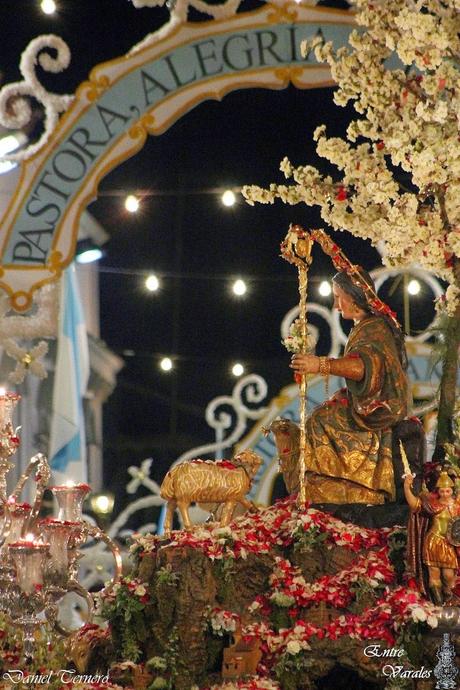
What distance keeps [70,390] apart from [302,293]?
11.0ft

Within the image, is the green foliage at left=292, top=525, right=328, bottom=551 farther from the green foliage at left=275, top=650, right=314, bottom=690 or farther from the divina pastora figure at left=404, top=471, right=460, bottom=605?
the green foliage at left=275, top=650, right=314, bottom=690

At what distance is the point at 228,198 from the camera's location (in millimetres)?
11961

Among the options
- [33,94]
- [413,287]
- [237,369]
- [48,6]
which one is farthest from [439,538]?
→ [48,6]

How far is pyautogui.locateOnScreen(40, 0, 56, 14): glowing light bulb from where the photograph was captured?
12.0 m

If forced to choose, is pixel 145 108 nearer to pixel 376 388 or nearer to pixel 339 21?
pixel 339 21

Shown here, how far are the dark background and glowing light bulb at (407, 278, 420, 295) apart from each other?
143 mm

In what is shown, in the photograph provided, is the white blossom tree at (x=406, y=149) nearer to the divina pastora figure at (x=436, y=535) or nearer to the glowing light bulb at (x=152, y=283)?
the divina pastora figure at (x=436, y=535)

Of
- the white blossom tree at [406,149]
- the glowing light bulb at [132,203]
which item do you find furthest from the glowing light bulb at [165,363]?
the white blossom tree at [406,149]

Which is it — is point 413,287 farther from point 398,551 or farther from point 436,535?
point 436,535

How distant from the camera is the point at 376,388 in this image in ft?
30.2

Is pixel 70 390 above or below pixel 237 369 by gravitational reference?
below

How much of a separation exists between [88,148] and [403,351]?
12.6 feet

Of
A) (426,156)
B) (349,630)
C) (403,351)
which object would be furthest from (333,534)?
(426,156)

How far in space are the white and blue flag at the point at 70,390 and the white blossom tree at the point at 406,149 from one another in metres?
2.58
